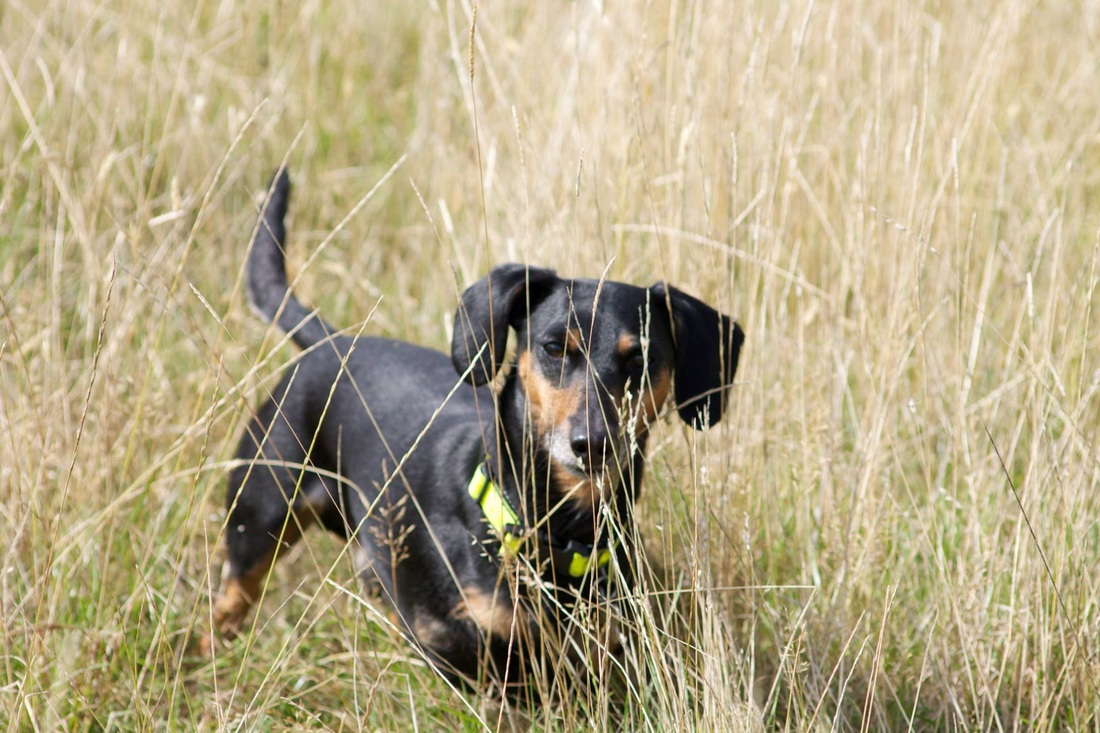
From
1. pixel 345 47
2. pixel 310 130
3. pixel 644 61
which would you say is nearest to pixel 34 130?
pixel 644 61

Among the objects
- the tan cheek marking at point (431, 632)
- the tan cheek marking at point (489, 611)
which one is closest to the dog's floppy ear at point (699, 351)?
the tan cheek marking at point (489, 611)

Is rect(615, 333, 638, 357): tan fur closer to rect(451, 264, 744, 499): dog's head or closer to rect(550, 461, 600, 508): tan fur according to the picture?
rect(451, 264, 744, 499): dog's head

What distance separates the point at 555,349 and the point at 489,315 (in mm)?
199

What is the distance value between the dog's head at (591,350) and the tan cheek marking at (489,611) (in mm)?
348

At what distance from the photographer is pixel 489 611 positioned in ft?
9.08

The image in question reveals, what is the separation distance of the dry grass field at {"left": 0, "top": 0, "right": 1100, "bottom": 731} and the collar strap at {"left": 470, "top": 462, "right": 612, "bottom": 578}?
175mm

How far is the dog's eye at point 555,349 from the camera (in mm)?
2734

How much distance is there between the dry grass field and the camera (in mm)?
2682

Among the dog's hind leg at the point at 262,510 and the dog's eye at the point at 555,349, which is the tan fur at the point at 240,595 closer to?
the dog's hind leg at the point at 262,510

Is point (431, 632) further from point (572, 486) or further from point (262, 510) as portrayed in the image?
point (262, 510)

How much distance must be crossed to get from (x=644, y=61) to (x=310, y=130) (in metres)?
2.26

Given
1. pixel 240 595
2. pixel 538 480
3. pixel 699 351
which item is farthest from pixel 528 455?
pixel 240 595

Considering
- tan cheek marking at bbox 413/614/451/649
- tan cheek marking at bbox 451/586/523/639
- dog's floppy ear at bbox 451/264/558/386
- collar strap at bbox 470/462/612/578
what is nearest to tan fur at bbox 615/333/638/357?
dog's floppy ear at bbox 451/264/558/386

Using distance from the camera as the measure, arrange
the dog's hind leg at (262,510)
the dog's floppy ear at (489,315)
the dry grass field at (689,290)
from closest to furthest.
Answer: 1. the dry grass field at (689,290)
2. the dog's floppy ear at (489,315)
3. the dog's hind leg at (262,510)
